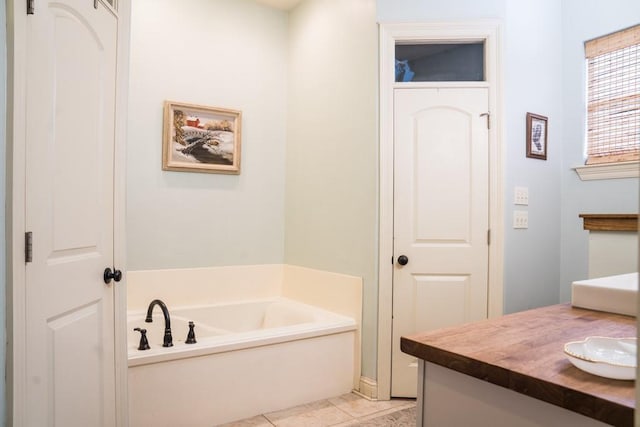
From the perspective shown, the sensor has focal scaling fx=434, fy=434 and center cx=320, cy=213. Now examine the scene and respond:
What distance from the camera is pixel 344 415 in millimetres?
2531

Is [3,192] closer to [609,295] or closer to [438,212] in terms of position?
[609,295]

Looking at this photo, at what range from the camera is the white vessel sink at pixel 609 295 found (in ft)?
4.10

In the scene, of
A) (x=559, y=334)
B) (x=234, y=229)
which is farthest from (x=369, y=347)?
(x=559, y=334)

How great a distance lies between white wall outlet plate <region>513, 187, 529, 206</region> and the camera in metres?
2.83

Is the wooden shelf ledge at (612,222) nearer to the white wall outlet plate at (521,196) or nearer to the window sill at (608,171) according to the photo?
the white wall outlet plate at (521,196)

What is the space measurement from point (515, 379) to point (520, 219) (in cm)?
232

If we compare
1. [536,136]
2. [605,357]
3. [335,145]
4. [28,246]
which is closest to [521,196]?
[536,136]

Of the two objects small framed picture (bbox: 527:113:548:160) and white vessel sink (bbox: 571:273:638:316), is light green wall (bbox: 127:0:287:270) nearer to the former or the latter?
small framed picture (bbox: 527:113:548:160)

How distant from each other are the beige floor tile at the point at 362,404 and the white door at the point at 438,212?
65 millimetres

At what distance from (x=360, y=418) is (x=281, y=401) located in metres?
0.48

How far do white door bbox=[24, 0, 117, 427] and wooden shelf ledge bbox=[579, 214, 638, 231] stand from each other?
2.14 metres

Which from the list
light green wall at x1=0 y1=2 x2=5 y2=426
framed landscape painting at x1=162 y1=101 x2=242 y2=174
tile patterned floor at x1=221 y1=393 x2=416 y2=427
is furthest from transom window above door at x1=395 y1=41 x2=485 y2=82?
light green wall at x1=0 y1=2 x2=5 y2=426

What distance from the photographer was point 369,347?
2.80 meters

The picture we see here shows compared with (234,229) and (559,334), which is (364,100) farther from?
(559,334)
